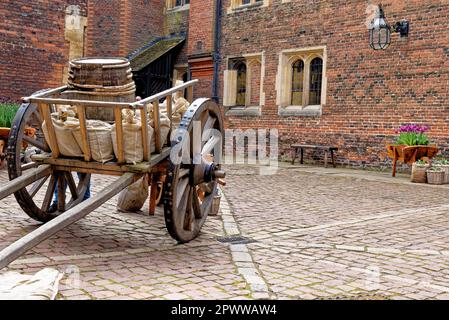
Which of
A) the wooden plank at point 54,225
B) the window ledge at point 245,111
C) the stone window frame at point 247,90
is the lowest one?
the wooden plank at point 54,225

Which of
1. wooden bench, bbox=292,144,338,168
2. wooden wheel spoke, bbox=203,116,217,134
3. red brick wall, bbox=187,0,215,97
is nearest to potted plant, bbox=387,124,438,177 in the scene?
wooden bench, bbox=292,144,338,168

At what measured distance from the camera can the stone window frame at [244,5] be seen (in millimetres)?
15881

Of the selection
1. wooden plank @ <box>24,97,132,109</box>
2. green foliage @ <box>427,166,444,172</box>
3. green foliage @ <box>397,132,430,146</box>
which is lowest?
green foliage @ <box>427,166,444,172</box>

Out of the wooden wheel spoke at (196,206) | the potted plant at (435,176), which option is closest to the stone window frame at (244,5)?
the potted plant at (435,176)

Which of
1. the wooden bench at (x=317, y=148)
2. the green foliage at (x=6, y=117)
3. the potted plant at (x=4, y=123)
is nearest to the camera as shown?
the potted plant at (x=4, y=123)

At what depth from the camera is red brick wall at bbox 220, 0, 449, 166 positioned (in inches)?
472

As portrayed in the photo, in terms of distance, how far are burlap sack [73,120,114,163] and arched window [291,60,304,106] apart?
11.1m

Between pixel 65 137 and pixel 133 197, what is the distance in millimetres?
1784

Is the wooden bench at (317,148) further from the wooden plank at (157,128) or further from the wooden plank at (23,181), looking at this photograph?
the wooden plank at (23,181)

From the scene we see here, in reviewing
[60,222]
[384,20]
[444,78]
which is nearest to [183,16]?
[384,20]

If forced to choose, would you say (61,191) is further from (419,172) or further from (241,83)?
(241,83)

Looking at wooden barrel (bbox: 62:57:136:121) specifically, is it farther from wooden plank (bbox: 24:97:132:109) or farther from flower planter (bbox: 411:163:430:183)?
flower planter (bbox: 411:163:430:183)

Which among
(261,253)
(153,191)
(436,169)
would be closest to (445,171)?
(436,169)

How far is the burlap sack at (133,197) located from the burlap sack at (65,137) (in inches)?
64.1
